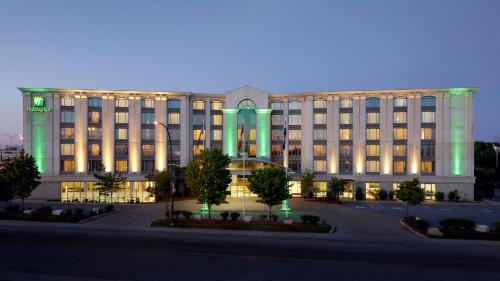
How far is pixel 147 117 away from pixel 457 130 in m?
58.6

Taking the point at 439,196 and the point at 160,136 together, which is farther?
the point at 160,136

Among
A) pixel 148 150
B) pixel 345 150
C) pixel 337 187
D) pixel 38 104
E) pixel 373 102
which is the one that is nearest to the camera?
pixel 337 187

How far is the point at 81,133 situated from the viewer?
182ft

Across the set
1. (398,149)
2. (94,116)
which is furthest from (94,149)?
(398,149)

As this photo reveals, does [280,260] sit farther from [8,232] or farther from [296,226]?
[8,232]

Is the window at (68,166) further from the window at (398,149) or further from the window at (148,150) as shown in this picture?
the window at (398,149)

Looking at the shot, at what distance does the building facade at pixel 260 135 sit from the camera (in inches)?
2103

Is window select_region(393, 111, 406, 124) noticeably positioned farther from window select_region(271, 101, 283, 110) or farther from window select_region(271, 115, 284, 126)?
window select_region(271, 101, 283, 110)

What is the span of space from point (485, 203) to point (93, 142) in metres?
72.0

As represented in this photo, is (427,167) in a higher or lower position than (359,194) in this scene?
higher

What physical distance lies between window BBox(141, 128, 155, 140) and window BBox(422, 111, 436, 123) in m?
52.1

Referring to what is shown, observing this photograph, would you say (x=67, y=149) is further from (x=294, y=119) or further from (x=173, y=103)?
(x=294, y=119)

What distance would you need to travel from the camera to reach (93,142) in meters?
55.9

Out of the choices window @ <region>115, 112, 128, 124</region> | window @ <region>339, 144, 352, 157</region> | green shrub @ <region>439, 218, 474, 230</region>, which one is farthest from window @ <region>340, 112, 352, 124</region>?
window @ <region>115, 112, 128, 124</region>
